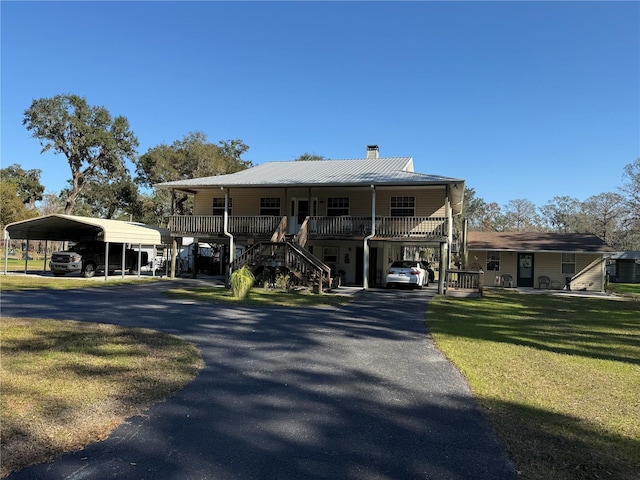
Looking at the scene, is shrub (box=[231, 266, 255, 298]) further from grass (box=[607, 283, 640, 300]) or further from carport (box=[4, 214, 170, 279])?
grass (box=[607, 283, 640, 300])

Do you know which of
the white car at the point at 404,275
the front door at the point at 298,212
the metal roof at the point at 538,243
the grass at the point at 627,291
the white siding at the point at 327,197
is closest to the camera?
the white car at the point at 404,275

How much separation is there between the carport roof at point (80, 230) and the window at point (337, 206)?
994 centimetres

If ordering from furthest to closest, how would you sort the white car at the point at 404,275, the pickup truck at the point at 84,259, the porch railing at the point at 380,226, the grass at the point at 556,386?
the pickup truck at the point at 84,259
the white car at the point at 404,275
the porch railing at the point at 380,226
the grass at the point at 556,386

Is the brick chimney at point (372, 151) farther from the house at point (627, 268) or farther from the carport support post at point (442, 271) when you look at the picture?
the house at point (627, 268)

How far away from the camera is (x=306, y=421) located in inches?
168

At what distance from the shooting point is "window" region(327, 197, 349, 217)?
23.7m

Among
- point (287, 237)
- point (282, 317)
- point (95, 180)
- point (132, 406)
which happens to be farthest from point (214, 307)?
point (95, 180)

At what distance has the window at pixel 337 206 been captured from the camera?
934 inches

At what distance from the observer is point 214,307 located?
12.4m

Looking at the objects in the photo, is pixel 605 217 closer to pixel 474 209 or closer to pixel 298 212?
pixel 474 209

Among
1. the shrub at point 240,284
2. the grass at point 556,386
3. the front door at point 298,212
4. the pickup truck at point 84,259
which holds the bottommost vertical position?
the grass at point 556,386

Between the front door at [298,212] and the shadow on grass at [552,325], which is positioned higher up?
the front door at [298,212]

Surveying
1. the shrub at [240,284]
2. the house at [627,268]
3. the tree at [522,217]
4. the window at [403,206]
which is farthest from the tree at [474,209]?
the shrub at [240,284]

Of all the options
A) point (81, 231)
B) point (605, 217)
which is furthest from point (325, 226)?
point (605, 217)
